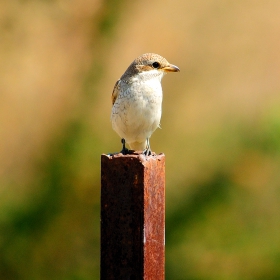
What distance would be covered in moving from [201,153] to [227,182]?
0.45m

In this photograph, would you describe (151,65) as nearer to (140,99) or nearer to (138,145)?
(140,99)

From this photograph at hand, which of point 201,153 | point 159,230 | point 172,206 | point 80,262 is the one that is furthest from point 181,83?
point 159,230

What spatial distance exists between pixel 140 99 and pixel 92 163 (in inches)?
60.7

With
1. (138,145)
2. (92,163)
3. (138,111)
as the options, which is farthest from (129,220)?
(92,163)

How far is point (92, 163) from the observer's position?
5.96 metres

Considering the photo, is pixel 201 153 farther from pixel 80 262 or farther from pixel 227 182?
pixel 80 262

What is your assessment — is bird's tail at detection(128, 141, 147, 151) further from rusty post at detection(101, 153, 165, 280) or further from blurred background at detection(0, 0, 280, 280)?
rusty post at detection(101, 153, 165, 280)

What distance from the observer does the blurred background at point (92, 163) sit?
6.10 meters

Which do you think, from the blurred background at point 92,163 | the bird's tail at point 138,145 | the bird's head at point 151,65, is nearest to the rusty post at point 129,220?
the bird's head at point 151,65

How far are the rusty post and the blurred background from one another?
3.41 metres

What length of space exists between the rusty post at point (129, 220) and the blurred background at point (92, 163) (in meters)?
3.41

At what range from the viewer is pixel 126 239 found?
2516 mm

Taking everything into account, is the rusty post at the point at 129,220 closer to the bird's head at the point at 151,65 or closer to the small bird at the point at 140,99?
the small bird at the point at 140,99

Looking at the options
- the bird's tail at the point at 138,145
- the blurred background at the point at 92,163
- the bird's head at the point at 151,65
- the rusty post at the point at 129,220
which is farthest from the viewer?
the blurred background at the point at 92,163
